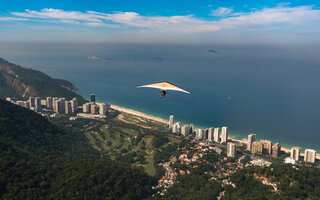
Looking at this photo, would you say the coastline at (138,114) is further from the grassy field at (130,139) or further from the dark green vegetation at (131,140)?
the dark green vegetation at (131,140)

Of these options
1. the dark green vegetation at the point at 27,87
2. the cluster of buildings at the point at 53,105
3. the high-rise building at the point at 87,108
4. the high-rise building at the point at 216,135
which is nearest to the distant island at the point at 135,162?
the high-rise building at the point at 216,135

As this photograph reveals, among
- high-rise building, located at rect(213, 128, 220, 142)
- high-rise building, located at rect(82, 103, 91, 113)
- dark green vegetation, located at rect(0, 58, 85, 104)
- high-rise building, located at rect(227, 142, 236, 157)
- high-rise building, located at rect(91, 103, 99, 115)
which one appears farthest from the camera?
dark green vegetation, located at rect(0, 58, 85, 104)

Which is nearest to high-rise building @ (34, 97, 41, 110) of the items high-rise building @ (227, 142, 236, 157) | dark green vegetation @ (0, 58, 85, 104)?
dark green vegetation @ (0, 58, 85, 104)

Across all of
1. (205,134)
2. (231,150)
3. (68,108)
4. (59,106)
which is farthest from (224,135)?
(59,106)

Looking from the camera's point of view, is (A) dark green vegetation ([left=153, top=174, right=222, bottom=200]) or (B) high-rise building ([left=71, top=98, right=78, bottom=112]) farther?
(B) high-rise building ([left=71, top=98, right=78, bottom=112])

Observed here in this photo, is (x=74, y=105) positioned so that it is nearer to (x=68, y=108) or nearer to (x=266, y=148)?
(x=68, y=108)

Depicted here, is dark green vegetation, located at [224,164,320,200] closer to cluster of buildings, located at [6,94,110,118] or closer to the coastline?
the coastline

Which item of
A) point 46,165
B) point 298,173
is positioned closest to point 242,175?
point 298,173
